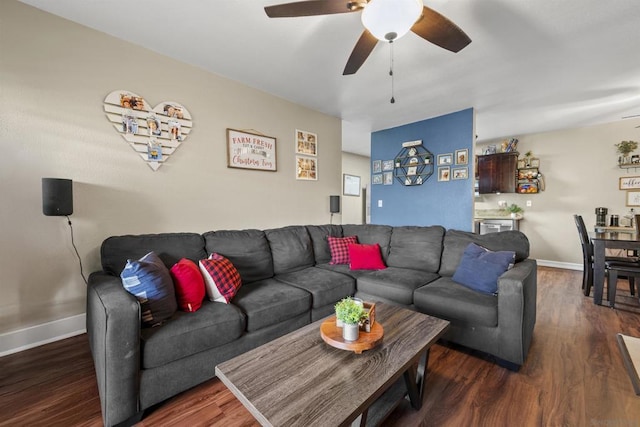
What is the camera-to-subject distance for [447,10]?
6.12 ft

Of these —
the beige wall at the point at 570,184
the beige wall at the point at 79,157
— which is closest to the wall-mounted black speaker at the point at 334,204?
the beige wall at the point at 79,157

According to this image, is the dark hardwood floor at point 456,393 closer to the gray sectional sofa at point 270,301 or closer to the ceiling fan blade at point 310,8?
the gray sectional sofa at point 270,301

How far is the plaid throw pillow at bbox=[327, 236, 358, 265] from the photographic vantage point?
2.97 metres

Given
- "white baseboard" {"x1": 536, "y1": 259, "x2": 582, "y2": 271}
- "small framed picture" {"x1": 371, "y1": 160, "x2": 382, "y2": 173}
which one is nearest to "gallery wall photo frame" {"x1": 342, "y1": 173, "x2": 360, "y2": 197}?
"small framed picture" {"x1": 371, "y1": 160, "x2": 382, "y2": 173}

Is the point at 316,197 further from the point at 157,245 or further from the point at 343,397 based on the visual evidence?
the point at 343,397

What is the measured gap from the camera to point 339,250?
299cm

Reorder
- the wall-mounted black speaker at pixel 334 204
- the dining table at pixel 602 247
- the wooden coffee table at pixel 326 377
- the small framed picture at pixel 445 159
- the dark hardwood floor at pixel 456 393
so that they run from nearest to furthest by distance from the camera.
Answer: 1. the wooden coffee table at pixel 326 377
2. the dark hardwood floor at pixel 456 393
3. the dining table at pixel 602 247
4. the small framed picture at pixel 445 159
5. the wall-mounted black speaker at pixel 334 204

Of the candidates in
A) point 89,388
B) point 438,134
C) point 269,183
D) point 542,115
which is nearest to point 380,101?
point 438,134

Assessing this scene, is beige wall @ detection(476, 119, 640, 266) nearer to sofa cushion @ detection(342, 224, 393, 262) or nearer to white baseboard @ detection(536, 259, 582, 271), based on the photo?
white baseboard @ detection(536, 259, 582, 271)

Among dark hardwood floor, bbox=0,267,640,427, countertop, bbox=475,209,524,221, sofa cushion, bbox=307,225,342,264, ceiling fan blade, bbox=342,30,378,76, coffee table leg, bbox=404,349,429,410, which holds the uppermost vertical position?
ceiling fan blade, bbox=342,30,378,76

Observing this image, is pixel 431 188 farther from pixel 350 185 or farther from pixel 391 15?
pixel 391 15

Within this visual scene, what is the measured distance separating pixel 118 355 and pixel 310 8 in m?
2.10

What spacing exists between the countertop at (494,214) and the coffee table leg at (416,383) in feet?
15.6

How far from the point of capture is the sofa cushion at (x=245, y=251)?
7.57 ft
